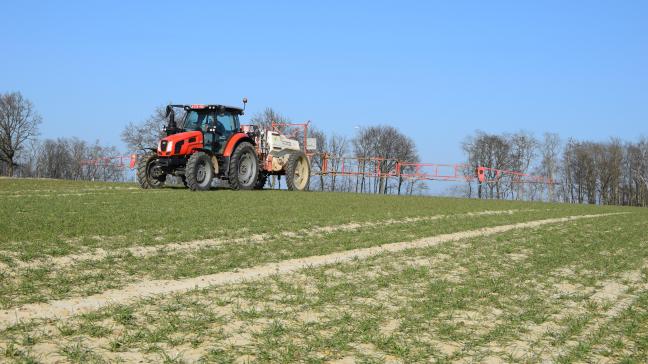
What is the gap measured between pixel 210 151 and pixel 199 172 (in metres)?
0.97

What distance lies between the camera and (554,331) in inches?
236

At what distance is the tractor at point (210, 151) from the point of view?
22688mm

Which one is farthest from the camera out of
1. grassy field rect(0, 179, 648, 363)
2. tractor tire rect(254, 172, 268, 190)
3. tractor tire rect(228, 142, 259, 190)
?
tractor tire rect(254, 172, 268, 190)

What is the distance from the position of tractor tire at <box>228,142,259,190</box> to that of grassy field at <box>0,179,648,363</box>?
31.8ft

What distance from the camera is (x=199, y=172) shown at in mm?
23219

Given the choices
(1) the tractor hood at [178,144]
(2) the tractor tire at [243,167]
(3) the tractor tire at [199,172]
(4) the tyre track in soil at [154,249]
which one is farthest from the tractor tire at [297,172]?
(4) the tyre track in soil at [154,249]

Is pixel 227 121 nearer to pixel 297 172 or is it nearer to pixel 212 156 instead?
pixel 212 156

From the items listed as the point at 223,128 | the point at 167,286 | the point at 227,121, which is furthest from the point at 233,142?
the point at 167,286

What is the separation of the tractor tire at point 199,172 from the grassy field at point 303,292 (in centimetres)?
753

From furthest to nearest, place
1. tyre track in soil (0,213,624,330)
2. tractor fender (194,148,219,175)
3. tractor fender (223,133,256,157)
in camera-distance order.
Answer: tractor fender (223,133,256,157) < tractor fender (194,148,219,175) < tyre track in soil (0,213,624,330)

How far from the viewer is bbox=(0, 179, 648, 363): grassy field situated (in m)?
5.16

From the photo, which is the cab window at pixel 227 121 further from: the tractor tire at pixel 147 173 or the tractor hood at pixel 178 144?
the tractor tire at pixel 147 173

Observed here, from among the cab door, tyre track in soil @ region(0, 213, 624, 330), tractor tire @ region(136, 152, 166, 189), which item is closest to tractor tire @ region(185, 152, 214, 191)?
the cab door

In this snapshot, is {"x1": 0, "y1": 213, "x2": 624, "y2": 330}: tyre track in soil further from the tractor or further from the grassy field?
the tractor
